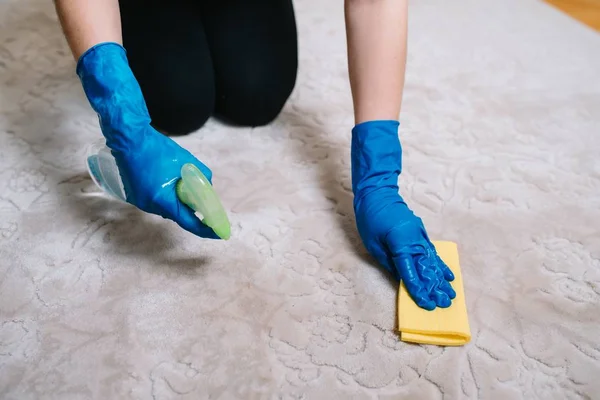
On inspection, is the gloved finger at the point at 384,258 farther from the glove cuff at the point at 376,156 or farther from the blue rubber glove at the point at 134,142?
the blue rubber glove at the point at 134,142

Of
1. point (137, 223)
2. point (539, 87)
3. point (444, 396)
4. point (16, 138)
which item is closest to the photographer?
point (444, 396)

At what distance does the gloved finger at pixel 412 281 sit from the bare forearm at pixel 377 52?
9.6 inches

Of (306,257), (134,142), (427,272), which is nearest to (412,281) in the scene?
(427,272)

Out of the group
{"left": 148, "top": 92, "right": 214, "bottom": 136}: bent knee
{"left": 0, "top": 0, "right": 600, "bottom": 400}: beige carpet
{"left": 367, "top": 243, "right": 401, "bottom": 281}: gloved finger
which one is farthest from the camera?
{"left": 148, "top": 92, "right": 214, "bottom": 136}: bent knee

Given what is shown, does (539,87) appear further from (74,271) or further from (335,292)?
(74,271)

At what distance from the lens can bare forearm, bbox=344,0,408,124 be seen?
89 cm

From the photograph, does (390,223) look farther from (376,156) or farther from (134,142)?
(134,142)

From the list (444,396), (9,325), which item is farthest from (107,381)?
(444,396)

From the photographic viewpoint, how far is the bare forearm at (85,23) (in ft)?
2.60

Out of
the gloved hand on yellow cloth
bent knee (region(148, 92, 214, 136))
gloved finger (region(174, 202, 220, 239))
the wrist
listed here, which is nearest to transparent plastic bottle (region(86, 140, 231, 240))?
gloved finger (region(174, 202, 220, 239))

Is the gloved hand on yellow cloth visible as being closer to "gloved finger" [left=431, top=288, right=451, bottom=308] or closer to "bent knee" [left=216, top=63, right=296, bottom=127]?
"gloved finger" [left=431, top=288, right=451, bottom=308]

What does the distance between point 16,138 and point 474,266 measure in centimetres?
90

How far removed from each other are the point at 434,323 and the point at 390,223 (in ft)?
0.50

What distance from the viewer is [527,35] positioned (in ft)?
5.12
